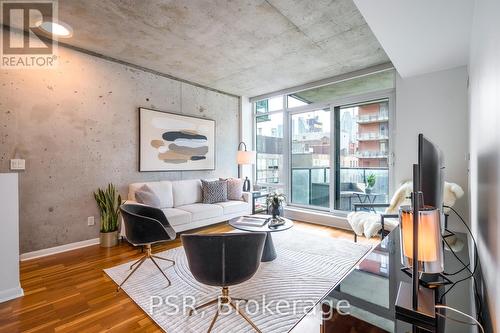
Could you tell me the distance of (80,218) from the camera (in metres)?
3.44

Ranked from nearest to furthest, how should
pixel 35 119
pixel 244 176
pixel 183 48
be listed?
pixel 35 119 → pixel 183 48 → pixel 244 176

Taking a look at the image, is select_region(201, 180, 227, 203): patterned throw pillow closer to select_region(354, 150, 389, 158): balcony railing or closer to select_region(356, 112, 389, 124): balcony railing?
select_region(354, 150, 389, 158): balcony railing

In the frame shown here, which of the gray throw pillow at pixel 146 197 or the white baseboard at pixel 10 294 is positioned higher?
the gray throw pillow at pixel 146 197

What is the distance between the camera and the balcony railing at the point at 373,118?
13.5 ft

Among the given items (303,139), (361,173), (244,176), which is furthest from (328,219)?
(244,176)

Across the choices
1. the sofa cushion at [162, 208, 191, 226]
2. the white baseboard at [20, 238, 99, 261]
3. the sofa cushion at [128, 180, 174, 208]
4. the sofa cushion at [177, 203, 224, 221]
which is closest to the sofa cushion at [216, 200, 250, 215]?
the sofa cushion at [177, 203, 224, 221]

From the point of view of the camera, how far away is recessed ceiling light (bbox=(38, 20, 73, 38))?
2.77 metres

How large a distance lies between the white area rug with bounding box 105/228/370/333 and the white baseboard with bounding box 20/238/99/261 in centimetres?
111

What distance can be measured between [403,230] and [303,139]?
13.8ft

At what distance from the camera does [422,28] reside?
88.2 inches

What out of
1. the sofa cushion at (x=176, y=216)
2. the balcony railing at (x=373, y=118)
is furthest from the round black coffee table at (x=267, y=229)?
the balcony railing at (x=373, y=118)

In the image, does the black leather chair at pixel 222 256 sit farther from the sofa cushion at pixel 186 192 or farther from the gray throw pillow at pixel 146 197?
the sofa cushion at pixel 186 192

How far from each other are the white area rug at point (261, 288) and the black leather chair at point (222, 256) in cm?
21

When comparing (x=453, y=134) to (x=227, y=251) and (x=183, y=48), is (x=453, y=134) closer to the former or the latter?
(x=227, y=251)
